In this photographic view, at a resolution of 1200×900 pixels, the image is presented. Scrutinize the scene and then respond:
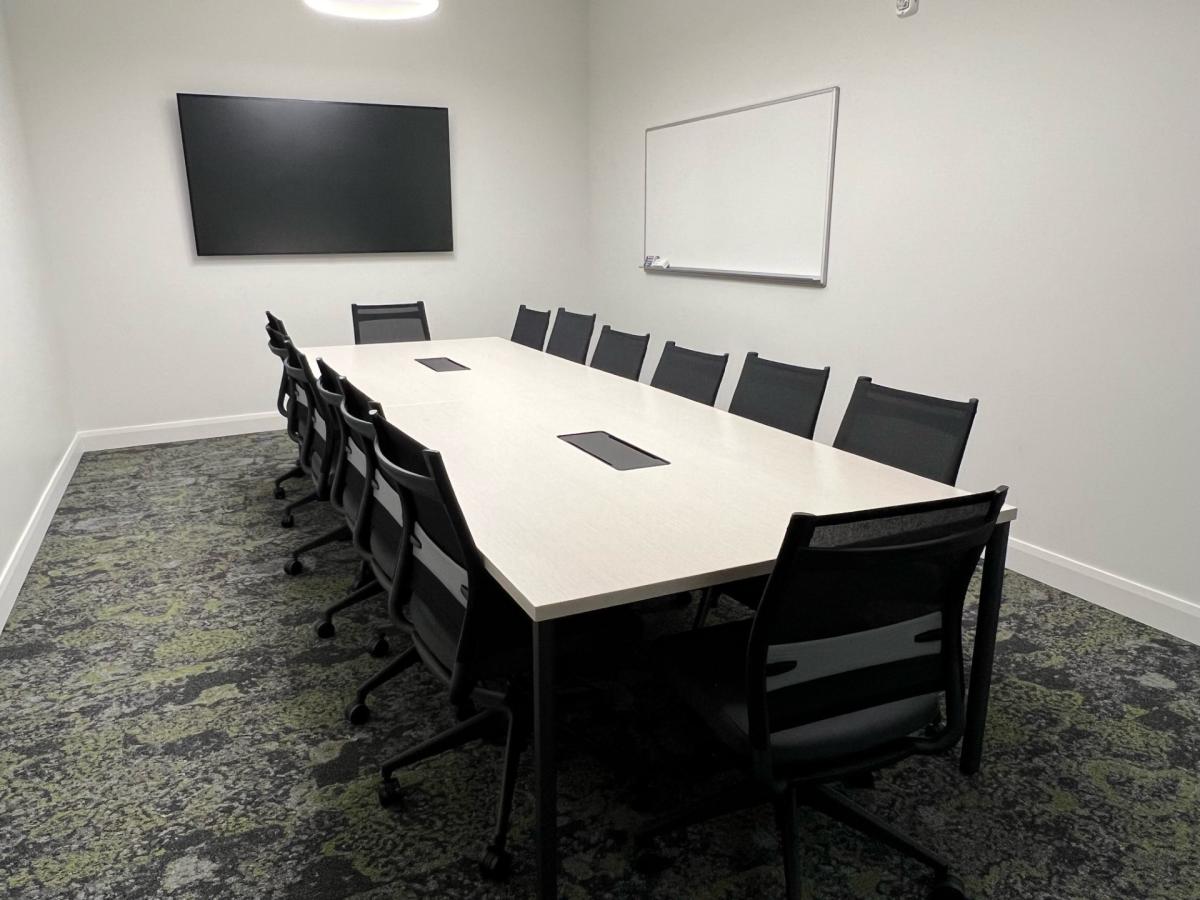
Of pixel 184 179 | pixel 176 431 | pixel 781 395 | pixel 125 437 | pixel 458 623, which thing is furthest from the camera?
pixel 176 431

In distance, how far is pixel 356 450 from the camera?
105 inches

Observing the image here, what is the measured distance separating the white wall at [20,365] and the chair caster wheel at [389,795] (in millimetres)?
1958

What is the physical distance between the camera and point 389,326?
5.42 m

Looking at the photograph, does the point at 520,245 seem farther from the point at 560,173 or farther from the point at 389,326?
the point at 389,326

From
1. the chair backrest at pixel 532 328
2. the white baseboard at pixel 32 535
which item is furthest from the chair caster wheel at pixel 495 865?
the chair backrest at pixel 532 328

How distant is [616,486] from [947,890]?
1.24 metres

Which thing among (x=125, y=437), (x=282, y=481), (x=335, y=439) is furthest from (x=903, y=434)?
(x=125, y=437)

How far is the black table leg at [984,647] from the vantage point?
6.95ft

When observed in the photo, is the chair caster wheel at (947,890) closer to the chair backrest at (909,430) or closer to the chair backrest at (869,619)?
the chair backrest at (869,619)

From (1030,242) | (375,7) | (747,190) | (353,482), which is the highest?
(375,7)

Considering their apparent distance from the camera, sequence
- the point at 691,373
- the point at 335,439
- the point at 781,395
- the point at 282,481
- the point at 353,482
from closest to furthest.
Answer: the point at 353,482, the point at 335,439, the point at 781,395, the point at 691,373, the point at 282,481

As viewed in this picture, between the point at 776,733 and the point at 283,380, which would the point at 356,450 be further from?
the point at 283,380

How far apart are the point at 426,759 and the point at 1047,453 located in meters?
2.80

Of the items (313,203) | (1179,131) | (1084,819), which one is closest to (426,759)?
(1084,819)
